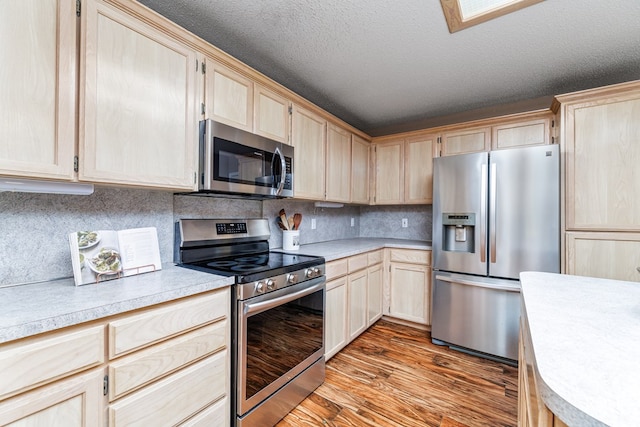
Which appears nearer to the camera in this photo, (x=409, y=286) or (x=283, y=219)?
(x=283, y=219)

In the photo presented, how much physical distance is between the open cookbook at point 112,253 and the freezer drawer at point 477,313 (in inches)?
92.8

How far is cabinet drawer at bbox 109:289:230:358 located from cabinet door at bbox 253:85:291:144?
3.77ft

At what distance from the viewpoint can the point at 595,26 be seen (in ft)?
5.62

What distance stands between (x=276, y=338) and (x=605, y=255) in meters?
2.43

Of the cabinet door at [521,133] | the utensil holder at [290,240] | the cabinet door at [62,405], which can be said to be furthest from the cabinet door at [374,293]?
the cabinet door at [62,405]

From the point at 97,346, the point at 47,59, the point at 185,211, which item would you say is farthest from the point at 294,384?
the point at 47,59

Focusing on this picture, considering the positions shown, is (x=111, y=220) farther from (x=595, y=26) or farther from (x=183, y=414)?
(x=595, y=26)

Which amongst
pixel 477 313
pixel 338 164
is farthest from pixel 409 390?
pixel 338 164

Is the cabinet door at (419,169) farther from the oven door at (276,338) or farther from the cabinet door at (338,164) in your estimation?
the oven door at (276,338)

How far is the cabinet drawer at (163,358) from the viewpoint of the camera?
1.02m

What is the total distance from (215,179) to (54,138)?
2.20ft

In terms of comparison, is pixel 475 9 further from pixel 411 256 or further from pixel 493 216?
pixel 411 256

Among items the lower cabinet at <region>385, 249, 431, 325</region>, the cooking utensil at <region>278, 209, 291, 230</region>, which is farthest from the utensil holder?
the lower cabinet at <region>385, 249, 431, 325</region>

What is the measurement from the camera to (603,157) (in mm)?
2084
